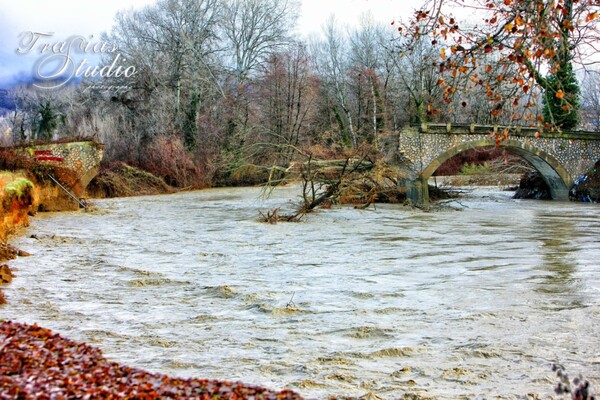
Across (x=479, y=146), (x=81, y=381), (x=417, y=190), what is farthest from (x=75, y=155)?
(x=81, y=381)

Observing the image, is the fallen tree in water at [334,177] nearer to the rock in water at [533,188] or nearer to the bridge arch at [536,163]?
the bridge arch at [536,163]

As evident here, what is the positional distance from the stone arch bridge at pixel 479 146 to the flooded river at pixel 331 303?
10376mm

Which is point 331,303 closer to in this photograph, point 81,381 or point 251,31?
point 81,381

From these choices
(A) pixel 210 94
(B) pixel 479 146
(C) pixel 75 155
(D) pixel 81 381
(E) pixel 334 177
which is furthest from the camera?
(A) pixel 210 94

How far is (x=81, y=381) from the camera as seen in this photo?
3.99 m

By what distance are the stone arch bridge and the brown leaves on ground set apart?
23.5m

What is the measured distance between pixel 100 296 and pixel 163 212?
15827mm

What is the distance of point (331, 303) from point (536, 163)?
27650 mm

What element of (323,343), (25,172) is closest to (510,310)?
(323,343)

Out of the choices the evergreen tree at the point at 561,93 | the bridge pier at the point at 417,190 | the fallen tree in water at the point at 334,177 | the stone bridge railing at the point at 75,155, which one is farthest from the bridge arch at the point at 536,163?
the evergreen tree at the point at 561,93

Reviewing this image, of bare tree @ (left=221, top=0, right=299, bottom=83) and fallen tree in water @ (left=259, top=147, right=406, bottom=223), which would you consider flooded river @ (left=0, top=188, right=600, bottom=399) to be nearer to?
fallen tree in water @ (left=259, top=147, right=406, bottom=223)

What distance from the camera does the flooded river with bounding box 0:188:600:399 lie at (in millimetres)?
6160

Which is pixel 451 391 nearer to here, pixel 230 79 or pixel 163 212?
pixel 163 212

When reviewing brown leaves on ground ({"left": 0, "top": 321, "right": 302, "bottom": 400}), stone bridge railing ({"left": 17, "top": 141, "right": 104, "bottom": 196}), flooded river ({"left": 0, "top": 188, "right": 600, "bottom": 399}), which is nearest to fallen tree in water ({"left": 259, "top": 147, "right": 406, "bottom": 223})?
flooded river ({"left": 0, "top": 188, "right": 600, "bottom": 399})
